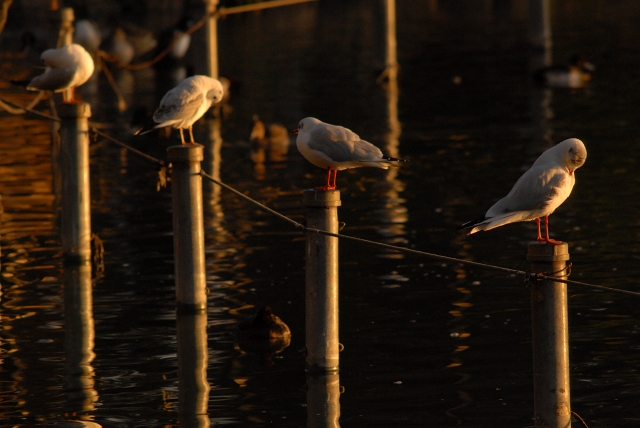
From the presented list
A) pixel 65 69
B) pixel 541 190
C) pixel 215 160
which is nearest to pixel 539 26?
pixel 215 160

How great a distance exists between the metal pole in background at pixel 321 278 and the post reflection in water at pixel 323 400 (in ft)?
0.28

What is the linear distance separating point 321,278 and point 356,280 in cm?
272

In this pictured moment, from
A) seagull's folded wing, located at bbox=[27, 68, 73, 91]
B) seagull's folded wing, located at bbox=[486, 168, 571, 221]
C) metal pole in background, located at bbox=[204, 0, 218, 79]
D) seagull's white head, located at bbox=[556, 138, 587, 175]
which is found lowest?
seagull's folded wing, located at bbox=[486, 168, 571, 221]

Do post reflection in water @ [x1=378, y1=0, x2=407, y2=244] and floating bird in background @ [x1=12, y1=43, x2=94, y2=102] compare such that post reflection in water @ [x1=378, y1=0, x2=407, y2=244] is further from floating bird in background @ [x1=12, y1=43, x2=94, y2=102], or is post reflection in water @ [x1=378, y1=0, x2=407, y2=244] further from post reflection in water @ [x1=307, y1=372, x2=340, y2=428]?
post reflection in water @ [x1=307, y1=372, x2=340, y2=428]

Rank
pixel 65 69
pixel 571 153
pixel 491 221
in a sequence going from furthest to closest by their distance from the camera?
pixel 65 69, pixel 571 153, pixel 491 221

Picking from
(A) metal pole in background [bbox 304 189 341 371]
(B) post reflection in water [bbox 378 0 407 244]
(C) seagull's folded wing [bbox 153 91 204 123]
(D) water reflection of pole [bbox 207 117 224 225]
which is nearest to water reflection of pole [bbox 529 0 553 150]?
(B) post reflection in water [bbox 378 0 407 244]

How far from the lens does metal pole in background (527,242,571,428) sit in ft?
20.5

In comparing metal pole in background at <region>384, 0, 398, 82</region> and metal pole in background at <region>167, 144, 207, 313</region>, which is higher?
metal pole in background at <region>384, 0, 398, 82</region>

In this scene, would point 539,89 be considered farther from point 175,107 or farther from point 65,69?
point 175,107

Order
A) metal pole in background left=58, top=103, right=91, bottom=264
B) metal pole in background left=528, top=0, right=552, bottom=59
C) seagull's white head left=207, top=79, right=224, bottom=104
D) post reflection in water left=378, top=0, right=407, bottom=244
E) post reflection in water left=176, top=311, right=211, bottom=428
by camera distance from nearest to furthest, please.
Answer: post reflection in water left=176, top=311, right=211, bottom=428 < seagull's white head left=207, top=79, right=224, bottom=104 < metal pole in background left=58, top=103, right=91, bottom=264 < post reflection in water left=378, top=0, right=407, bottom=244 < metal pole in background left=528, top=0, right=552, bottom=59

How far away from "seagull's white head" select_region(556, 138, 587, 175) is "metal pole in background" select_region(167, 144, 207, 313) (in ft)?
9.95

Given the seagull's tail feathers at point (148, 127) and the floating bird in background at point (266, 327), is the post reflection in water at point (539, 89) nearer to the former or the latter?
the seagull's tail feathers at point (148, 127)

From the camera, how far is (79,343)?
8.98m

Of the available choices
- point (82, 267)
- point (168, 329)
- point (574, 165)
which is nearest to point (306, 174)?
point (82, 267)
